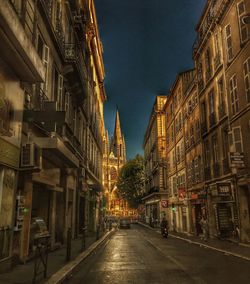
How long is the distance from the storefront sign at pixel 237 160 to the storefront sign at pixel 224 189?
2345mm

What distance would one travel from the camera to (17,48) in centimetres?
800

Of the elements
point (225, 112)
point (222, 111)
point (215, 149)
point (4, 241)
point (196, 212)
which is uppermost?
point (222, 111)

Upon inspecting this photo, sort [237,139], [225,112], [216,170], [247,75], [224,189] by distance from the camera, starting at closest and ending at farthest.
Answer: [247,75]
[237,139]
[224,189]
[225,112]
[216,170]

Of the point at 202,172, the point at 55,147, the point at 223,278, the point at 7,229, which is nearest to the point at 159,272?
the point at 223,278

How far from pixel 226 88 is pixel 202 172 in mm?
7602

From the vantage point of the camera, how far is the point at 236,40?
19.5m

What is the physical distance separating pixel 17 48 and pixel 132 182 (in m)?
61.9

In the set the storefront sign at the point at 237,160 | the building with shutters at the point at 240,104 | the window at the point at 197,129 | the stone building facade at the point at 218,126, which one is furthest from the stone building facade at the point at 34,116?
the window at the point at 197,129

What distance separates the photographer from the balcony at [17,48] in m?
7.10

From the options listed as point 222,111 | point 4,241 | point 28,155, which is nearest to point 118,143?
point 222,111

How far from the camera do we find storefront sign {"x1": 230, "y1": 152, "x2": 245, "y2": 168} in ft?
56.7

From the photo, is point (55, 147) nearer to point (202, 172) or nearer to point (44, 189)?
point (44, 189)

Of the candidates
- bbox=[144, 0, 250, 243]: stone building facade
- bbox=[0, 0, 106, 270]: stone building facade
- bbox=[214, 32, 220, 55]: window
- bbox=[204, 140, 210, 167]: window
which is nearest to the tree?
bbox=[144, 0, 250, 243]: stone building facade

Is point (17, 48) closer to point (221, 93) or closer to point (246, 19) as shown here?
point (246, 19)
